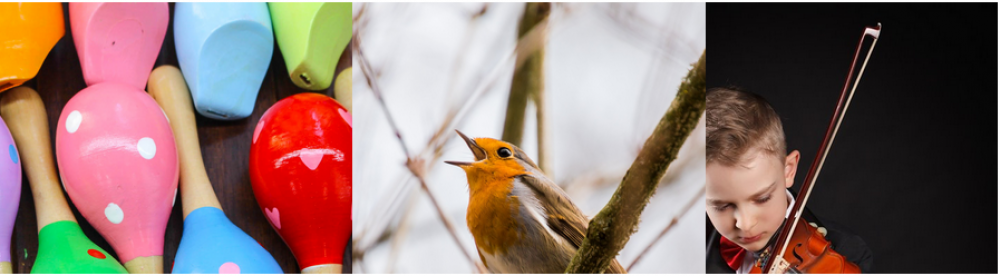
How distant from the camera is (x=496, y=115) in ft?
3.01

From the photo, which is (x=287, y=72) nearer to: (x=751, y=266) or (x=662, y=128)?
(x=662, y=128)

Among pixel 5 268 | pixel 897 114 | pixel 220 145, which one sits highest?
pixel 897 114

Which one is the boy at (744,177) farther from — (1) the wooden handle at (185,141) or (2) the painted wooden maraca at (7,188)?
(2) the painted wooden maraca at (7,188)

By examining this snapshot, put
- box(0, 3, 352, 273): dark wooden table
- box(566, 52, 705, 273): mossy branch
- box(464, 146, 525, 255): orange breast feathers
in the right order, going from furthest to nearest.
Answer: box(0, 3, 352, 273): dark wooden table < box(464, 146, 525, 255): orange breast feathers < box(566, 52, 705, 273): mossy branch

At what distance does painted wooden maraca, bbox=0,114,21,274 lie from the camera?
88 cm

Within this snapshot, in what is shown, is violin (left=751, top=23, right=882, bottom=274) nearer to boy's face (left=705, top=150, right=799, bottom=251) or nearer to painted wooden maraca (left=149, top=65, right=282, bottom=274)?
boy's face (left=705, top=150, right=799, bottom=251)

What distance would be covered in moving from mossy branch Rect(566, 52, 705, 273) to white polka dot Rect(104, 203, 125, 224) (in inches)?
21.2

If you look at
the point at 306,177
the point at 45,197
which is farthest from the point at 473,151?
the point at 45,197

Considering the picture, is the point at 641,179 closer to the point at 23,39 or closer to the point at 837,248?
the point at 837,248

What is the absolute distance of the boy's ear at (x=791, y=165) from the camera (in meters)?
0.97

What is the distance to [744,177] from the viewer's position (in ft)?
3.05

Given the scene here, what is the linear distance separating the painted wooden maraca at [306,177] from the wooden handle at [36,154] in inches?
9.5

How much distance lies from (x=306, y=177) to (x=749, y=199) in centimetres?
55

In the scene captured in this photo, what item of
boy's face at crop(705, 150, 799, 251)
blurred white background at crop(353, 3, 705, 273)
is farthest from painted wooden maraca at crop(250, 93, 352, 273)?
boy's face at crop(705, 150, 799, 251)
